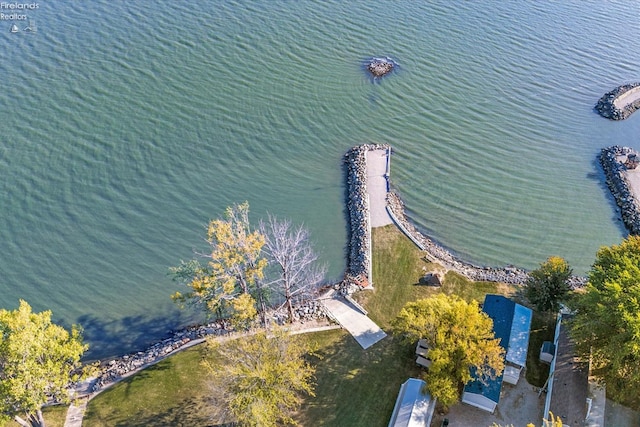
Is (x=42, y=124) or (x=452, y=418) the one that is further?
(x=42, y=124)

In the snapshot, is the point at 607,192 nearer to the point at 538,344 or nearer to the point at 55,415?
the point at 538,344

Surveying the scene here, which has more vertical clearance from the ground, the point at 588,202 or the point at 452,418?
the point at 588,202

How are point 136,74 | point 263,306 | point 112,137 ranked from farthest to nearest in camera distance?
point 136,74, point 112,137, point 263,306

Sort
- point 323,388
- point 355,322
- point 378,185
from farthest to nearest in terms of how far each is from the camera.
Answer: point 378,185
point 355,322
point 323,388

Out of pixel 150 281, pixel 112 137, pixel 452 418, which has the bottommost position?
pixel 452 418

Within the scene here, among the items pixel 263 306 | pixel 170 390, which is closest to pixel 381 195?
pixel 263 306

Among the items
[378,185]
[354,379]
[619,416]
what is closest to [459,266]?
[378,185]

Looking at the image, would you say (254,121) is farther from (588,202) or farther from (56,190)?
(588,202)

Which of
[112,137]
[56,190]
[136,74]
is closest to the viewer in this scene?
[56,190]
